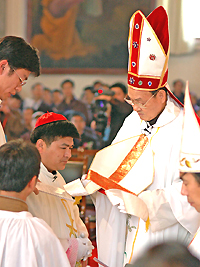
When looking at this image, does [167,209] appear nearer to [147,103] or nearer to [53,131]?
[147,103]

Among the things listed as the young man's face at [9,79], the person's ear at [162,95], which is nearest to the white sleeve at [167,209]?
the person's ear at [162,95]

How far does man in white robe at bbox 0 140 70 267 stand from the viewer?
5.17 ft

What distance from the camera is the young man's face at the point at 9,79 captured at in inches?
89.8

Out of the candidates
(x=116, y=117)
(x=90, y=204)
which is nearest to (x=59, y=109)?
(x=116, y=117)

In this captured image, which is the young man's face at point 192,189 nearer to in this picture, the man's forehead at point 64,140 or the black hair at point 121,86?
the man's forehead at point 64,140

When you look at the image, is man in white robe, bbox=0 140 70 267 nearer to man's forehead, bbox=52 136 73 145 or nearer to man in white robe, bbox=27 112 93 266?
man in white robe, bbox=27 112 93 266

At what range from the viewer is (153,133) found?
250cm

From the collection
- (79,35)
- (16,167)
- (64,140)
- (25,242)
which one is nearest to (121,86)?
(79,35)

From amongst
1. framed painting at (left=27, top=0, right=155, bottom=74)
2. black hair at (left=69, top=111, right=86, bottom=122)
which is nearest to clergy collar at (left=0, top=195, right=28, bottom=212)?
black hair at (left=69, top=111, right=86, bottom=122)

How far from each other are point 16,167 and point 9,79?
2.64ft

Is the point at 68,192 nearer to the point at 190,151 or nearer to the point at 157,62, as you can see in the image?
the point at 190,151

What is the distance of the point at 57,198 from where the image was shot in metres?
2.30

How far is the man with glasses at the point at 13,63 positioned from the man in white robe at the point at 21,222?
0.68 metres

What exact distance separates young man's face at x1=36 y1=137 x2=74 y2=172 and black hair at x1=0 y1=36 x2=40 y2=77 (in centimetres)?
50
